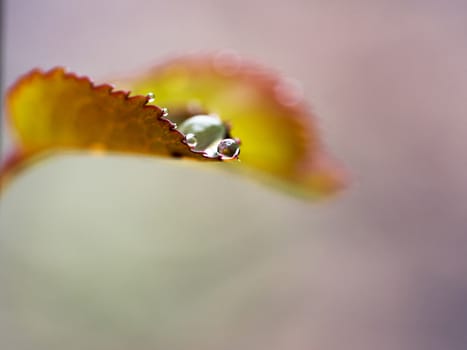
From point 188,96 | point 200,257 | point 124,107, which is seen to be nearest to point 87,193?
point 200,257

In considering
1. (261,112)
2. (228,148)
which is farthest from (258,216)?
(228,148)

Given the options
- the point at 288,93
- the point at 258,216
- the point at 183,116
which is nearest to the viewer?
the point at 183,116

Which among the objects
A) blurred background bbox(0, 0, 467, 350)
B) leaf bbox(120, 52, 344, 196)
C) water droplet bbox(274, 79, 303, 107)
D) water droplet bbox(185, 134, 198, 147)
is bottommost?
water droplet bbox(185, 134, 198, 147)

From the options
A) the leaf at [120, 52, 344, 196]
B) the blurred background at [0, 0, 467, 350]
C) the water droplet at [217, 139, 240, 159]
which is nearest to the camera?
the water droplet at [217, 139, 240, 159]

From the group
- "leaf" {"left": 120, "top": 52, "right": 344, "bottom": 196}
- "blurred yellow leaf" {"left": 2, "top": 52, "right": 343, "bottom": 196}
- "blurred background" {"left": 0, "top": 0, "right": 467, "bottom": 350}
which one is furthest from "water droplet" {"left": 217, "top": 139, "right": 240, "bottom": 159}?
"blurred background" {"left": 0, "top": 0, "right": 467, "bottom": 350}

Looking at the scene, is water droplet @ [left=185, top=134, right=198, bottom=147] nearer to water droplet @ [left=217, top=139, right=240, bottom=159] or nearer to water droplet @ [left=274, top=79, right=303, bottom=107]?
water droplet @ [left=217, top=139, right=240, bottom=159]

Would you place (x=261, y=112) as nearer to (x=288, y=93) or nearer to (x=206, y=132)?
(x=288, y=93)
